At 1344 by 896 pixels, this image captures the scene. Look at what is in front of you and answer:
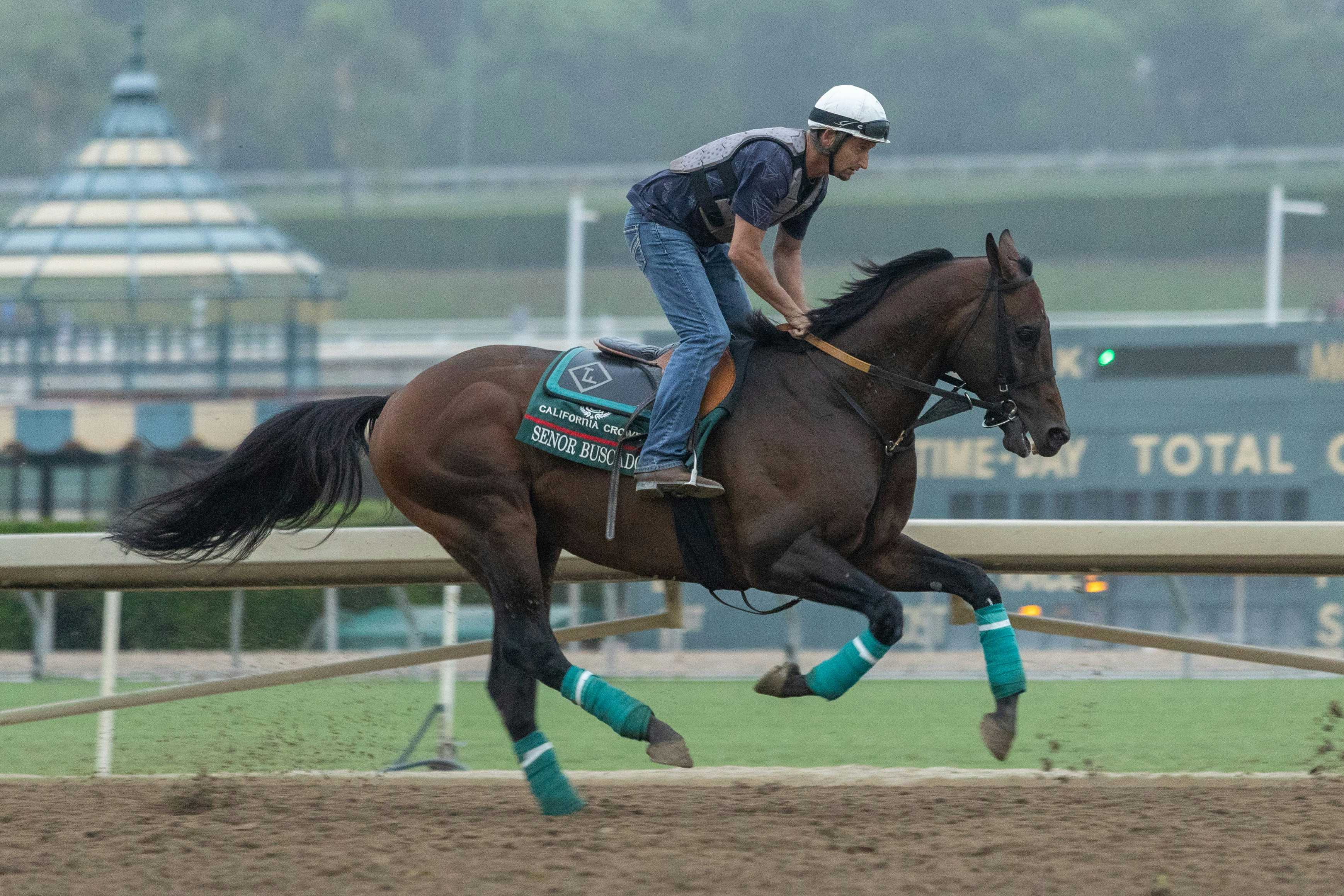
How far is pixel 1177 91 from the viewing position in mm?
73812

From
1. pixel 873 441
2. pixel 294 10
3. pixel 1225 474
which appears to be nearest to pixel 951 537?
pixel 873 441

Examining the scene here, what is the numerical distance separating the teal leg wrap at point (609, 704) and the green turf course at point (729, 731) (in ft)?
4.80

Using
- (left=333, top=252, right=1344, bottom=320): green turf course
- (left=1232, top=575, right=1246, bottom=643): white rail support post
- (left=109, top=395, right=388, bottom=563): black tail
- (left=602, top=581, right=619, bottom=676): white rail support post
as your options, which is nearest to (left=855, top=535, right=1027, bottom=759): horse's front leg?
(left=109, top=395, right=388, bottom=563): black tail

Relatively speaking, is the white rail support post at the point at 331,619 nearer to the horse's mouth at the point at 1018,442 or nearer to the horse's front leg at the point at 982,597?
the horse's front leg at the point at 982,597

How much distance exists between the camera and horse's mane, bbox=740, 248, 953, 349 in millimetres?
4926

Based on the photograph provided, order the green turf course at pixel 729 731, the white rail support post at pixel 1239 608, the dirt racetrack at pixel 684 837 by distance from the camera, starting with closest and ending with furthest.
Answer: the dirt racetrack at pixel 684 837
the green turf course at pixel 729 731
the white rail support post at pixel 1239 608

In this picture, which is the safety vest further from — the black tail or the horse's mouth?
the black tail

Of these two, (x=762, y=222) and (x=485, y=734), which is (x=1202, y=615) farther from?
(x=762, y=222)

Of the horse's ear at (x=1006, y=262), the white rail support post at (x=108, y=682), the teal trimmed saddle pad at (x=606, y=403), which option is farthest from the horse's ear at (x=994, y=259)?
the white rail support post at (x=108, y=682)

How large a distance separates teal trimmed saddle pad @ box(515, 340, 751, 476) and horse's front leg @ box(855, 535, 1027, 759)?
25.3 inches

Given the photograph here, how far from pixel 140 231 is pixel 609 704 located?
21.3 meters

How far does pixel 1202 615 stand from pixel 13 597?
310 inches

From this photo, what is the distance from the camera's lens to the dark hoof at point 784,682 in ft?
15.5

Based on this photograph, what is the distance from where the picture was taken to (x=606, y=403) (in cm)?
488
